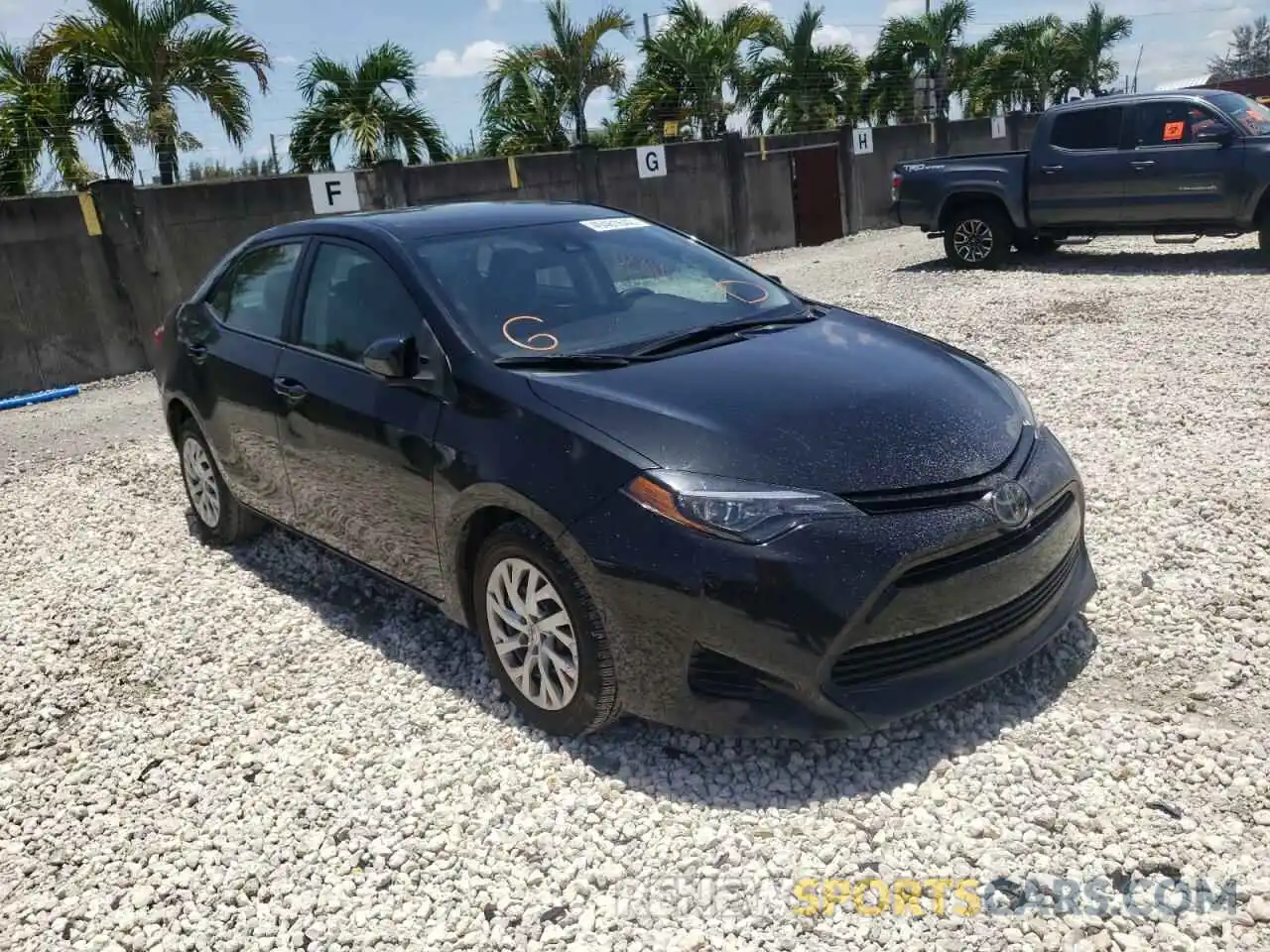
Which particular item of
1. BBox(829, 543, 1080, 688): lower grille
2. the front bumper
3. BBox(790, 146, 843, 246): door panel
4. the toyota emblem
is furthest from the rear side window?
BBox(790, 146, 843, 246): door panel

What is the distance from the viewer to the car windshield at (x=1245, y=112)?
38.1 ft

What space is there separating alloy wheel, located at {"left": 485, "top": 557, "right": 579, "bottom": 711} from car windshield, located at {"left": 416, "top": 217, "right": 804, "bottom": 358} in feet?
2.53

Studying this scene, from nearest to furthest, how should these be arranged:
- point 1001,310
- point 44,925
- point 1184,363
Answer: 1. point 44,925
2. point 1184,363
3. point 1001,310

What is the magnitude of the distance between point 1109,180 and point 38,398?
1169cm

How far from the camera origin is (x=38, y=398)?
10469mm

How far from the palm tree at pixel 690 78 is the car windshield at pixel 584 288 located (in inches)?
752

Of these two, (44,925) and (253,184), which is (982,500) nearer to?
(44,925)

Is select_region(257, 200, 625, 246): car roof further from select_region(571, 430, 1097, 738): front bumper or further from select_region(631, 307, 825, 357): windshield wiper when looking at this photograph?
select_region(571, 430, 1097, 738): front bumper

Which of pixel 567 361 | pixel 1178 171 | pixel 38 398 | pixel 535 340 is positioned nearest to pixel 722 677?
pixel 567 361

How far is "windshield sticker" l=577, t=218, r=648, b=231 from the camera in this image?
450 centimetres

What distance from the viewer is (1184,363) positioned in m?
7.59

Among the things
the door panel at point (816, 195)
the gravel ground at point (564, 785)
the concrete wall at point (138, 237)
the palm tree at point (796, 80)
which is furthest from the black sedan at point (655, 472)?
the palm tree at point (796, 80)

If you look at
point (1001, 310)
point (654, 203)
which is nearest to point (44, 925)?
point (1001, 310)

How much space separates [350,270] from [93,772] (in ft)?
6.64
